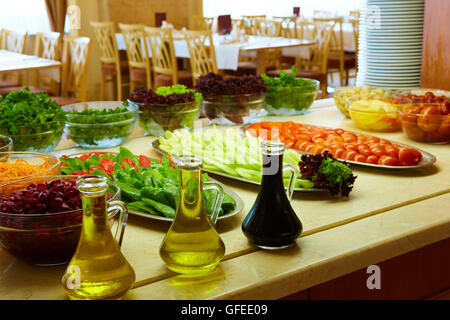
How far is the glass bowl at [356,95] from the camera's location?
1.95 meters

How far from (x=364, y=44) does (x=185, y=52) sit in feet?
9.57

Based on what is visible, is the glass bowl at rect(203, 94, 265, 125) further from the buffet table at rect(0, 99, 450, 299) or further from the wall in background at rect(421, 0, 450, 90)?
the wall in background at rect(421, 0, 450, 90)

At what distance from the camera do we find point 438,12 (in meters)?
2.11

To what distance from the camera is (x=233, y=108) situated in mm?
1833

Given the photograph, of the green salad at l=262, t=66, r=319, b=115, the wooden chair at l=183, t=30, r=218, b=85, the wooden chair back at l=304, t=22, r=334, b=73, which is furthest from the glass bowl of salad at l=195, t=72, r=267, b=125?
the wooden chair back at l=304, t=22, r=334, b=73

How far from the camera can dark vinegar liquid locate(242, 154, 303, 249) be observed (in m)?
0.91

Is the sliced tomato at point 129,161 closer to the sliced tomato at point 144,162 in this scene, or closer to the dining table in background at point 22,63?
the sliced tomato at point 144,162

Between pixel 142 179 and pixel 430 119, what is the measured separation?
91cm

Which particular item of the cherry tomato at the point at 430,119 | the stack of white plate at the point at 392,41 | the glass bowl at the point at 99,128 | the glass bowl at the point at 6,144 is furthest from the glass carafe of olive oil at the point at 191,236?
the stack of white plate at the point at 392,41

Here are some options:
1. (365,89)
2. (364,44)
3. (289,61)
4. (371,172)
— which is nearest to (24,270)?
(371,172)

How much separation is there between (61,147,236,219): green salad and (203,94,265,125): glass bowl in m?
0.57

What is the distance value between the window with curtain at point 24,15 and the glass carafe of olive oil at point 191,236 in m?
5.36

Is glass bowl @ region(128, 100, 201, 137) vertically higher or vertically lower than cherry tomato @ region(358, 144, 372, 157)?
higher
